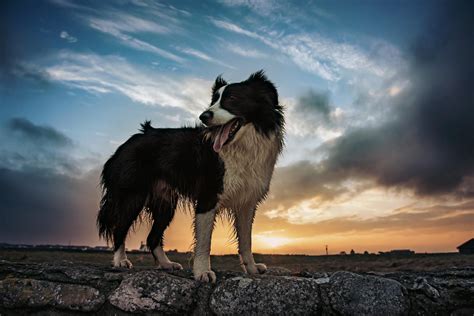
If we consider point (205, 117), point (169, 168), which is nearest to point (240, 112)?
point (205, 117)

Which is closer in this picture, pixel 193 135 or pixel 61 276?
pixel 61 276

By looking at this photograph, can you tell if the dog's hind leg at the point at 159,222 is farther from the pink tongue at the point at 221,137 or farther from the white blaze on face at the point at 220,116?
the white blaze on face at the point at 220,116

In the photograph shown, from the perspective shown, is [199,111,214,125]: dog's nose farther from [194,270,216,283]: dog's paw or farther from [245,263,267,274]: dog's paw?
[245,263,267,274]: dog's paw

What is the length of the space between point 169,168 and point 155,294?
62.7 inches

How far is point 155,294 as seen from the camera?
146 inches

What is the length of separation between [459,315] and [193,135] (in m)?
3.34

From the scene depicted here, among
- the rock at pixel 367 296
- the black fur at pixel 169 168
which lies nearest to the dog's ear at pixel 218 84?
the black fur at pixel 169 168

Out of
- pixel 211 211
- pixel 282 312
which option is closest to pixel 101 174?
pixel 211 211

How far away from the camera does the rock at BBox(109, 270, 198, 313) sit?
3.68 metres

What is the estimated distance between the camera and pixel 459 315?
12.0 ft

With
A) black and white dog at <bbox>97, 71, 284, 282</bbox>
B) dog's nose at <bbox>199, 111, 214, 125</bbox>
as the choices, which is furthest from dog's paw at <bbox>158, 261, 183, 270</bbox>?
dog's nose at <bbox>199, 111, 214, 125</bbox>

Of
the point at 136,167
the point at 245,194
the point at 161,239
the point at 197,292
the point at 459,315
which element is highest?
the point at 136,167

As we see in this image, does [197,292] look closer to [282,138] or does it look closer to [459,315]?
[282,138]

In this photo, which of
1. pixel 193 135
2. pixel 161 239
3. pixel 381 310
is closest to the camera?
pixel 381 310
